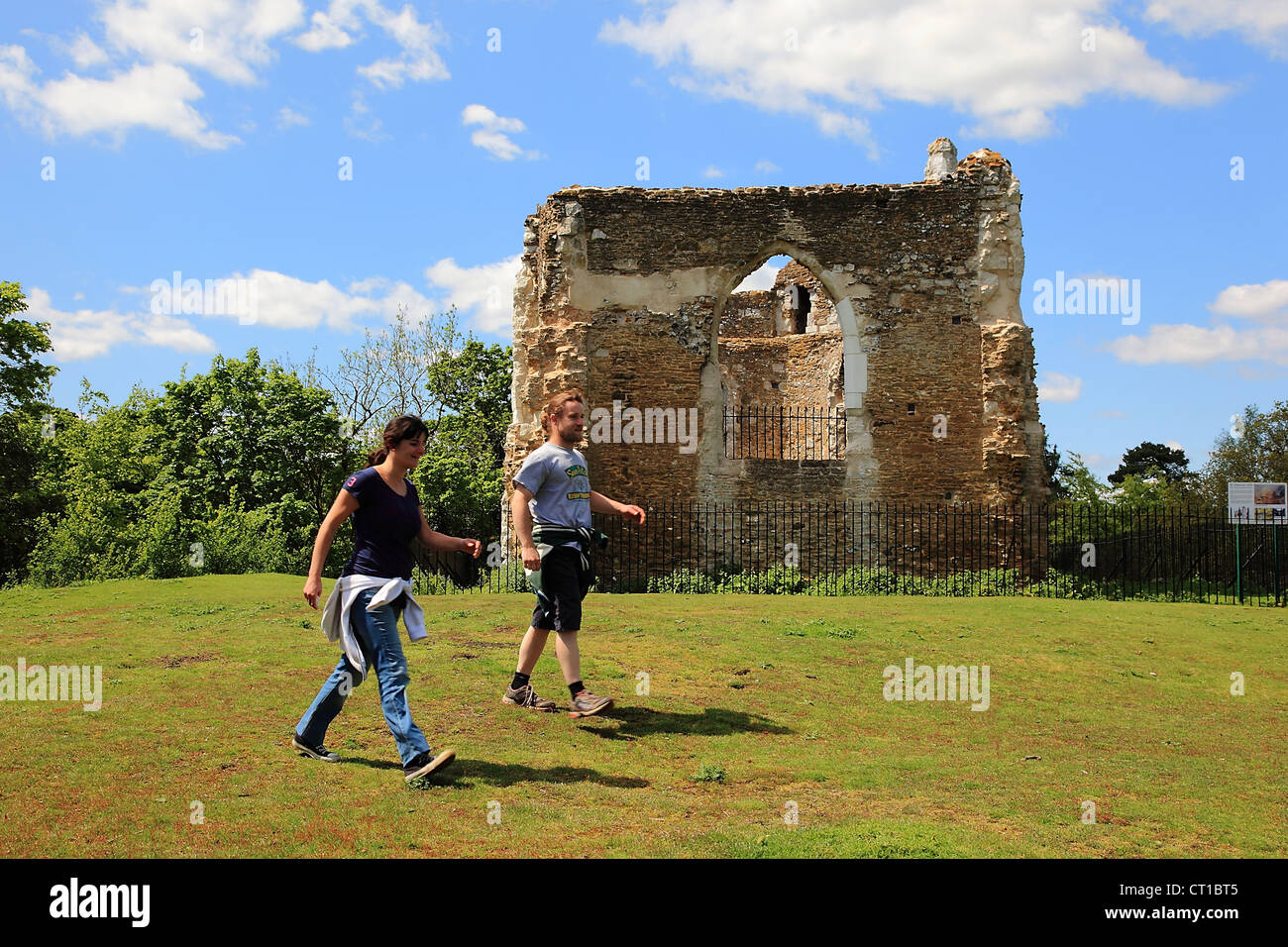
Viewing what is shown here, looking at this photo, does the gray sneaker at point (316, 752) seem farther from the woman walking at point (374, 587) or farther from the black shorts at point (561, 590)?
the black shorts at point (561, 590)

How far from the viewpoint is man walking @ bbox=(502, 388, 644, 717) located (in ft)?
22.5

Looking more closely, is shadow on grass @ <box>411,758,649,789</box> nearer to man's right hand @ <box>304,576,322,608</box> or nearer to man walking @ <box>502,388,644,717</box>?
man walking @ <box>502,388,644,717</box>

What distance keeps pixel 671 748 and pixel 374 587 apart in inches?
87.5

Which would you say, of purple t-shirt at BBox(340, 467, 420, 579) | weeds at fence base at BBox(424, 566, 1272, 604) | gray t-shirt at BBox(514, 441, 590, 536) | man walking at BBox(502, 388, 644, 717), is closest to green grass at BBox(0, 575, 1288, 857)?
man walking at BBox(502, 388, 644, 717)

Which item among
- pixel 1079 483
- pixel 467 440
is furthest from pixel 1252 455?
pixel 467 440

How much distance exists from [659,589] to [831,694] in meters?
10.1

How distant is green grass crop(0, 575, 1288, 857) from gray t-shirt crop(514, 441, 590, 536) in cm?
142

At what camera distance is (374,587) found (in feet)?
19.1

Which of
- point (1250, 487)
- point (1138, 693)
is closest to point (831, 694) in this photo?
point (1138, 693)

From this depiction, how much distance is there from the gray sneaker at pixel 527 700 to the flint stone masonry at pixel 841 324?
1262 cm

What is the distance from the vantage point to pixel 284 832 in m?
4.75

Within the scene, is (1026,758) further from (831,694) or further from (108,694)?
(108,694)

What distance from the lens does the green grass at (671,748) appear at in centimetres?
489

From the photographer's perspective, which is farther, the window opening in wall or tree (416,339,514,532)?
tree (416,339,514,532)
